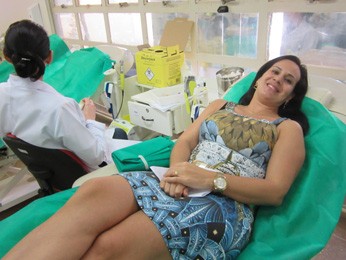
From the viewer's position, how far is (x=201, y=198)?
1.06 meters

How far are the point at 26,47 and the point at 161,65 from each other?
0.95m

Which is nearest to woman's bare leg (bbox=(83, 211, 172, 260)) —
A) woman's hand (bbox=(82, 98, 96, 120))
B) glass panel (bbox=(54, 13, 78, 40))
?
woman's hand (bbox=(82, 98, 96, 120))

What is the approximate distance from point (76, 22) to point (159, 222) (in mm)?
3092

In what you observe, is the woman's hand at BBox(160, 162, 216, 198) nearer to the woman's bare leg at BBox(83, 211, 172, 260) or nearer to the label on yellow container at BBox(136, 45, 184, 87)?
the woman's bare leg at BBox(83, 211, 172, 260)

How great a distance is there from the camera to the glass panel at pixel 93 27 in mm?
3229

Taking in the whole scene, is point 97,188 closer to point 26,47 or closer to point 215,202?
point 215,202

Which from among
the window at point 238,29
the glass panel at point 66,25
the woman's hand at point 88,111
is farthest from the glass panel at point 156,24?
the glass panel at point 66,25

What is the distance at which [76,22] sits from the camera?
11.4 feet

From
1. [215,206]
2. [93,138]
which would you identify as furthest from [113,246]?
[93,138]

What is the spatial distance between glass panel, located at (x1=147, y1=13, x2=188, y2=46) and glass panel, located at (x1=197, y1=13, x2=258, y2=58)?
318 millimetres

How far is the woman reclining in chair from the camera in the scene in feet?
3.02

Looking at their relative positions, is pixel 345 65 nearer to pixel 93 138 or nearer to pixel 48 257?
pixel 93 138

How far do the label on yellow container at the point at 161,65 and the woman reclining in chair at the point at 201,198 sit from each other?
0.77m

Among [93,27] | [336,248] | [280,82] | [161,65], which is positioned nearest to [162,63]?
[161,65]
